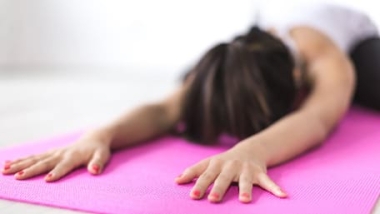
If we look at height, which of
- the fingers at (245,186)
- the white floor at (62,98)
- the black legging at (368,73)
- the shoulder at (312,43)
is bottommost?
the white floor at (62,98)

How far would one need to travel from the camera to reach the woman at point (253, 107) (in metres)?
0.84

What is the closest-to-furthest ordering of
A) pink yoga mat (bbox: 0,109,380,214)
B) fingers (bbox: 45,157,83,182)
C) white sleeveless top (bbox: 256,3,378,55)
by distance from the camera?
pink yoga mat (bbox: 0,109,380,214), fingers (bbox: 45,157,83,182), white sleeveless top (bbox: 256,3,378,55)

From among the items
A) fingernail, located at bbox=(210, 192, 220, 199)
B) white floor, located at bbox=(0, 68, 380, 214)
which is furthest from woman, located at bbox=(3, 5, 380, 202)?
white floor, located at bbox=(0, 68, 380, 214)

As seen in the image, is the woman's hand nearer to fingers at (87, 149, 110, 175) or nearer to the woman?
the woman

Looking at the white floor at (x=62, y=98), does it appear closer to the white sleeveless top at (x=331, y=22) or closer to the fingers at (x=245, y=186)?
the fingers at (x=245, y=186)

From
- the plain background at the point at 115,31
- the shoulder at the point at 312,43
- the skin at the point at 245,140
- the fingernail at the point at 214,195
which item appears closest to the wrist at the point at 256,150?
the skin at the point at 245,140

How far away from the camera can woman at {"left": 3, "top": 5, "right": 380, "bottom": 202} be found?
84 cm

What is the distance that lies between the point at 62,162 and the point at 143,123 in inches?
12.7

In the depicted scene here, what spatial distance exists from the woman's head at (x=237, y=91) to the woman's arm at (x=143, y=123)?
6cm

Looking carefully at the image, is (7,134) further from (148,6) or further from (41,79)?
(148,6)

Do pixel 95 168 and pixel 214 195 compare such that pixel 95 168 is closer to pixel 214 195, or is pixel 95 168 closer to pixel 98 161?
pixel 98 161

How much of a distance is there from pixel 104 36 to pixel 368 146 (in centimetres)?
223

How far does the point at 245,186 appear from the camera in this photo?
754mm

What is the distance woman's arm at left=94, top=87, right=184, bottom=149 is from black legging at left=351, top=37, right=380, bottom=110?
0.53m
